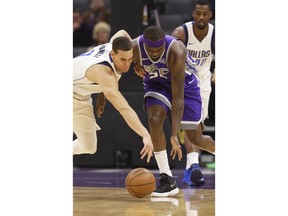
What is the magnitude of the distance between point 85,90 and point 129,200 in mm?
817

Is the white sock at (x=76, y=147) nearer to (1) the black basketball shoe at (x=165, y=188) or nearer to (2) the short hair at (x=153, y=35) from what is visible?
(1) the black basketball shoe at (x=165, y=188)

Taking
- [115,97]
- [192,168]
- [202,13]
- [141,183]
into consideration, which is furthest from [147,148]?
[192,168]

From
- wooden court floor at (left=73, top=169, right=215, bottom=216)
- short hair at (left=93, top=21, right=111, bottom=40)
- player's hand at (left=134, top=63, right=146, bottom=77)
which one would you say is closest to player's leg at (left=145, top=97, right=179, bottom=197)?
wooden court floor at (left=73, top=169, right=215, bottom=216)

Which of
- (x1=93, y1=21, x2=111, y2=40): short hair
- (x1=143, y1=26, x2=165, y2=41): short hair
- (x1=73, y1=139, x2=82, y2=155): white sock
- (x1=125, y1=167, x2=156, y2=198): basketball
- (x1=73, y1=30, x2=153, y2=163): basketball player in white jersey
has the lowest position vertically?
(x1=125, y1=167, x2=156, y2=198): basketball

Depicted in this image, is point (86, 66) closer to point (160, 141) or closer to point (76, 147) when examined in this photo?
point (76, 147)

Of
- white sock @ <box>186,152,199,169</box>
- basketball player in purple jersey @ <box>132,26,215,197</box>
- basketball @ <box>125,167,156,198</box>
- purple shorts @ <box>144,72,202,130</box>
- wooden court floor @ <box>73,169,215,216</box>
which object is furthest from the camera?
white sock @ <box>186,152,199,169</box>

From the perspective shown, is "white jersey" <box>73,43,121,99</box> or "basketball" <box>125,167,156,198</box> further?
"basketball" <box>125,167,156,198</box>

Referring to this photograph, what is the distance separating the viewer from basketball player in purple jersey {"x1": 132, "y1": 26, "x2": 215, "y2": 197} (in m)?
5.25

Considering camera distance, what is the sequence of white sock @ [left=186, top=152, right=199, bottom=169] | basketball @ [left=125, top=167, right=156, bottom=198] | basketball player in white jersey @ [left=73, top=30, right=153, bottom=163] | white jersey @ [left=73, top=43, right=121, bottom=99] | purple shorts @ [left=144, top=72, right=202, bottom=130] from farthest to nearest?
white sock @ [left=186, top=152, right=199, bottom=169] < purple shorts @ [left=144, top=72, right=202, bottom=130] < basketball @ [left=125, top=167, right=156, bottom=198] < white jersey @ [left=73, top=43, right=121, bottom=99] < basketball player in white jersey @ [left=73, top=30, right=153, bottom=163]

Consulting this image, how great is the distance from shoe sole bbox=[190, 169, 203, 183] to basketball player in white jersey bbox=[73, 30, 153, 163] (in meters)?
1.14

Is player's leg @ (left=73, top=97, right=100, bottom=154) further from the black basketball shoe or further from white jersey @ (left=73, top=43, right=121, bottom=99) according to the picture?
the black basketball shoe

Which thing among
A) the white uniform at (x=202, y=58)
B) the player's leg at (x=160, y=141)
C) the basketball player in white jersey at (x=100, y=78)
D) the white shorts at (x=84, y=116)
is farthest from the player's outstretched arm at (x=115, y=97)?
the white uniform at (x=202, y=58)
